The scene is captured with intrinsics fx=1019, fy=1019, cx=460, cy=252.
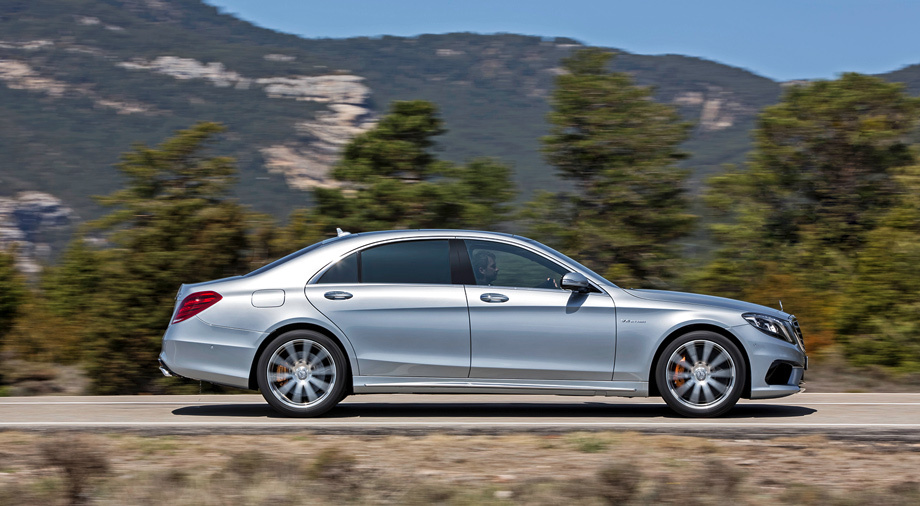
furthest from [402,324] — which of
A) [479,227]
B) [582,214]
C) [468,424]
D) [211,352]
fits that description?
[582,214]

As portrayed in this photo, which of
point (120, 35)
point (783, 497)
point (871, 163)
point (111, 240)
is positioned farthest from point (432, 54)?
point (783, 497)

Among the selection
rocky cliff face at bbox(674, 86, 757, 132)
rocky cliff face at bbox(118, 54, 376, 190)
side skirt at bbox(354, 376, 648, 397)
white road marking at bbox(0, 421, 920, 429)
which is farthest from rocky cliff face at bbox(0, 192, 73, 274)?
rocky cliff face at bbox(674, 86, 757, 132)

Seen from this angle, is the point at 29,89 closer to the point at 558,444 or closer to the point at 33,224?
the point at 33,224

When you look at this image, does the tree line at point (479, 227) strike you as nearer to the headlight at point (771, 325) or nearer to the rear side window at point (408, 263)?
the rear side window at point (408, 263)

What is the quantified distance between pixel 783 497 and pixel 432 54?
161 metres

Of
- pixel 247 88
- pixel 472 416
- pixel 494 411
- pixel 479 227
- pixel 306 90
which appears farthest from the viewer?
pixel 306 90

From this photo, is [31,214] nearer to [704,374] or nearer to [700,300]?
[700,300]

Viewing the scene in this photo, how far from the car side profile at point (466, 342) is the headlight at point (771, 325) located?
5 centimetres

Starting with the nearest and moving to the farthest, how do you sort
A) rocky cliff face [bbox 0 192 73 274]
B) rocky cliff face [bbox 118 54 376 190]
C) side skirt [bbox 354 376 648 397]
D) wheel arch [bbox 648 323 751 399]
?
side skirt [bbox 354 376 648 397], wheel arch [bbox 648 323 751 399], rocky cliff face [bbox 0 192 73 274], rocky cliff face [bbox 118 54 376 190]

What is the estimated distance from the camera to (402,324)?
8.10 meters

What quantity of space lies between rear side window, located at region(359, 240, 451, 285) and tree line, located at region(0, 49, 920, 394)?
6990 mm

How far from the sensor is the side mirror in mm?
8070

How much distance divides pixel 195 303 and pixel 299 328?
2.90ft

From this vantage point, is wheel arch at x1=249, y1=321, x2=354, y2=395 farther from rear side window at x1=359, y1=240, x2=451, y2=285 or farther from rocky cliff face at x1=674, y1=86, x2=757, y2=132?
rocky cliff face at x1=674, y1=86, x2=757, y2=132
